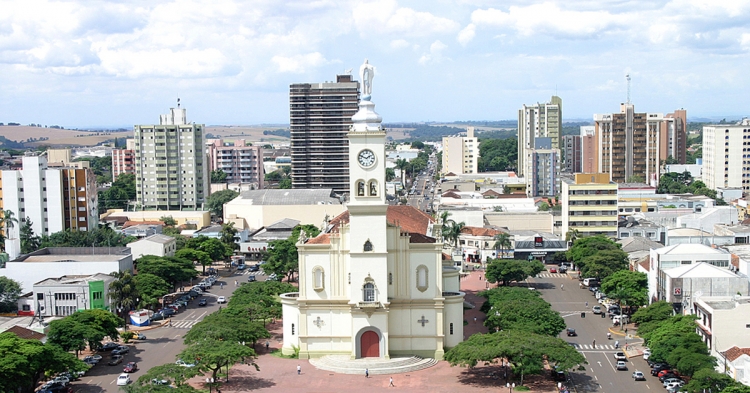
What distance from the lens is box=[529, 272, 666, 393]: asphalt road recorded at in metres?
63.4

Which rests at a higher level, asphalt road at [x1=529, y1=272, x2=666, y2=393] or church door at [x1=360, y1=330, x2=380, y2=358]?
church door at [x1=360, y1=330, x2=380, y2=358]

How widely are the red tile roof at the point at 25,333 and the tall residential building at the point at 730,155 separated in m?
136

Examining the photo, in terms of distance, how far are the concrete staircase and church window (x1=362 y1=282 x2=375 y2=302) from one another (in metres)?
4.19

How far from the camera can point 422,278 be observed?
70.7 meters

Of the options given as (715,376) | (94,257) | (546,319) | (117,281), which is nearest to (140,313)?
(117,281)

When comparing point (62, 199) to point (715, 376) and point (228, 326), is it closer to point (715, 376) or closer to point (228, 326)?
point (228, 326)

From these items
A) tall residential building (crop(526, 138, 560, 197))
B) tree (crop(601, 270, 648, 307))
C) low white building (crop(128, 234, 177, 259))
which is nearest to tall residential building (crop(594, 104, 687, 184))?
tall residential building (crop(526, 138, 560, 197))

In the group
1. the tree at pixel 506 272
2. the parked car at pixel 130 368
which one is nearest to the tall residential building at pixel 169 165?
the tree at pixel 506 272

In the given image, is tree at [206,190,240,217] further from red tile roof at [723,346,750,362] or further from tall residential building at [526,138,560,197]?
red tile roof at [723,346,750,362]

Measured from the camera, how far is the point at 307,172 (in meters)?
171

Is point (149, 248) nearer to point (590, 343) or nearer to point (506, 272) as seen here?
point (506, 272)

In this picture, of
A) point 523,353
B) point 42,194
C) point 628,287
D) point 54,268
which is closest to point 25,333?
point 54,268

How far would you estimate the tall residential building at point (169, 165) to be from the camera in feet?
519

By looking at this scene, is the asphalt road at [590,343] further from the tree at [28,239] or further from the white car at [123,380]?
the tree at [28,239]
